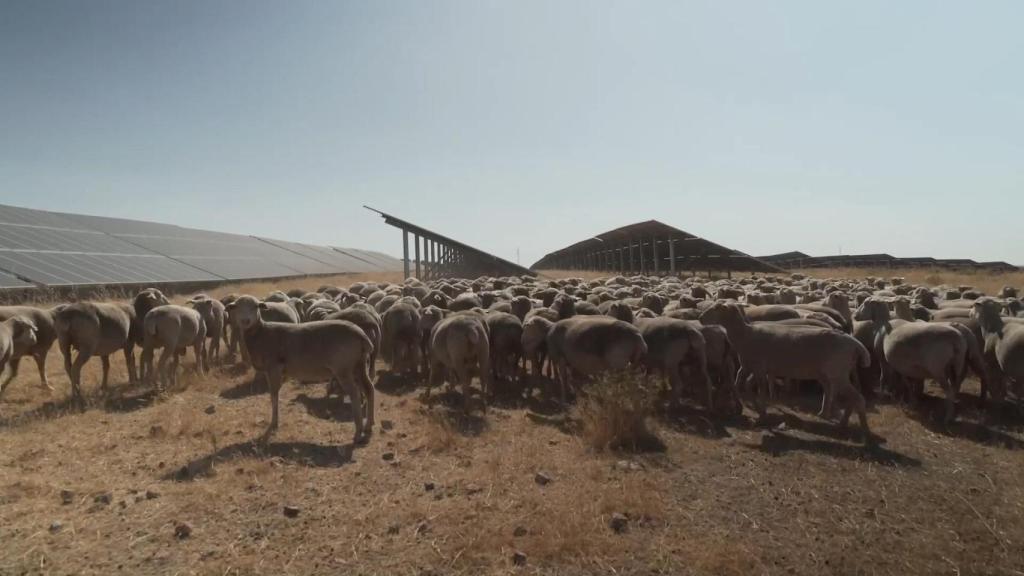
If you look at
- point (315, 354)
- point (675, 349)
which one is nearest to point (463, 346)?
point (315, 354)

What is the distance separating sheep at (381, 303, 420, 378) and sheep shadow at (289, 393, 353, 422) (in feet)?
6.78

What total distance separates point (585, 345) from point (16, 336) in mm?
9063

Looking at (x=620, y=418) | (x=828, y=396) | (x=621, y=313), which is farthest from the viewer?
(x=621, y=313)

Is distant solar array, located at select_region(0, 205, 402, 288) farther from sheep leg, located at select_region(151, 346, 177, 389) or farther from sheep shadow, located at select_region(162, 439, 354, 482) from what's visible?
sheep shadow, located at select_region(162, 439, 354, 482)

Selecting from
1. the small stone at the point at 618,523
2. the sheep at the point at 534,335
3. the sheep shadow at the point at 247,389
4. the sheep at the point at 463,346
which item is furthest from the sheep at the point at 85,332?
the small stone at the point at 618,523

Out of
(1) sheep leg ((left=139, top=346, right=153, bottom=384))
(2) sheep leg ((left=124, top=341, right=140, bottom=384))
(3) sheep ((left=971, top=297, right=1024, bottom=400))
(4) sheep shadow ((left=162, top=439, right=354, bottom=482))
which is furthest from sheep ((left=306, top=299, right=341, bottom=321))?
(3) sheep ((left=971, top=297, right=1024, bottom=400))

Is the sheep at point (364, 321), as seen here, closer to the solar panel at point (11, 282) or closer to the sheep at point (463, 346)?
the sheep at point (463, 346)

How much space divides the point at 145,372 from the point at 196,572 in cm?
875

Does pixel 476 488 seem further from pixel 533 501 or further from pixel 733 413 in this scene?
pixel 733 413

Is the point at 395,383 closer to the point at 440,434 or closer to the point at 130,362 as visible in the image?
the point at 440,434

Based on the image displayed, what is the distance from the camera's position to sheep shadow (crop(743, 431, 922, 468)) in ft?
21.2

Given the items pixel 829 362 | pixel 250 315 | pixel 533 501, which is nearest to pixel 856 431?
pixel 829 362

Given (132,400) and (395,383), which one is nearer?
(132,400)

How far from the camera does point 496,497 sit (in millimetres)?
Result: 5516
